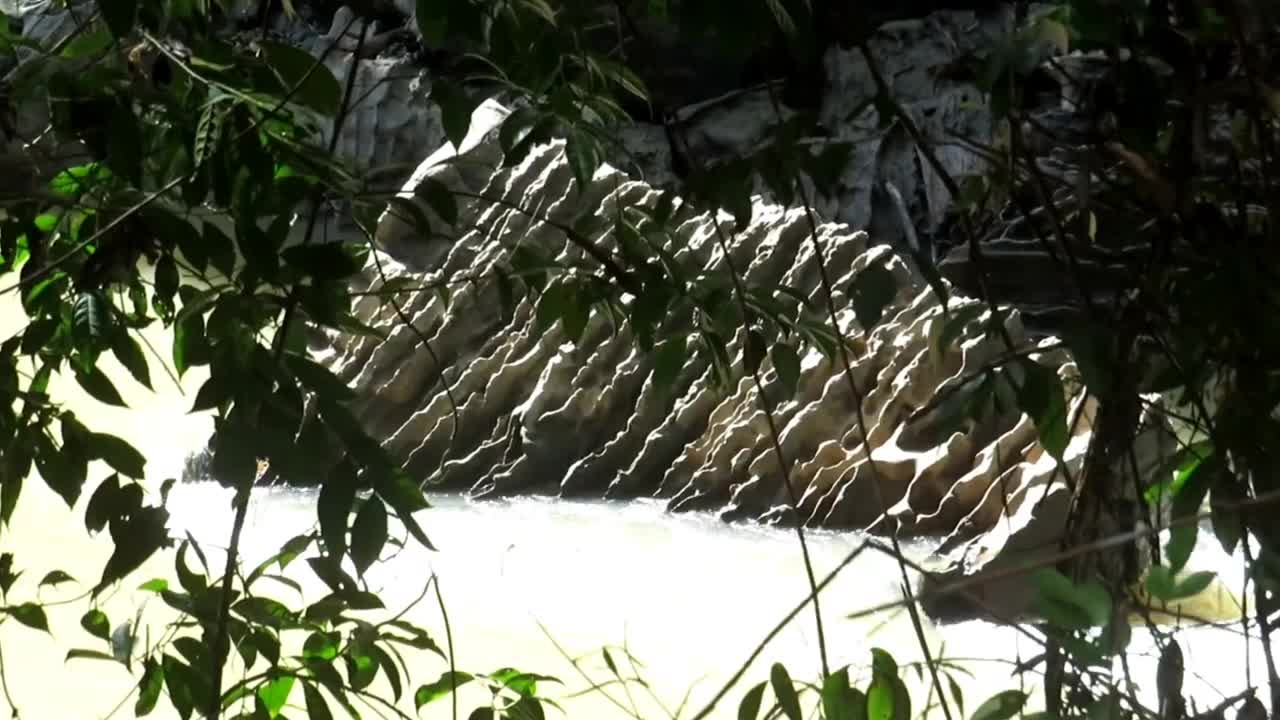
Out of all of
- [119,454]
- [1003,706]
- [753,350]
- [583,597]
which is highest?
[583,597]

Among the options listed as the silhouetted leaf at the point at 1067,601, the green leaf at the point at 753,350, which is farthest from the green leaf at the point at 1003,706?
the green leaf at the point at 753,350

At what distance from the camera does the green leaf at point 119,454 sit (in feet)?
2.24

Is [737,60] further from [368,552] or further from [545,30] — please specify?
[368,552]

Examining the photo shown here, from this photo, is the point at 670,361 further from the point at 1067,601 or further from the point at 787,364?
the point at 1067,601

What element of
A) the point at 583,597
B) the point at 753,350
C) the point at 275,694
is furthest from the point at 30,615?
the point at 583,597

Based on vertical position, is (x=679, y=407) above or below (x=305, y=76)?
above

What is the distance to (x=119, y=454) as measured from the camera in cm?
69

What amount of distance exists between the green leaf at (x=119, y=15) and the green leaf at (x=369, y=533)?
198mm

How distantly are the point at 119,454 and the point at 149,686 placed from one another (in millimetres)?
121

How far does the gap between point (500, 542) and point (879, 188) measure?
11.7 ft

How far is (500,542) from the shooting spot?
105 inches

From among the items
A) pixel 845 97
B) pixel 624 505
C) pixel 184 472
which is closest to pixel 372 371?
pixel 184 472

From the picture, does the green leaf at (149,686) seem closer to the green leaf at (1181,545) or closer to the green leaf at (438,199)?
the green leaf at (438,199)

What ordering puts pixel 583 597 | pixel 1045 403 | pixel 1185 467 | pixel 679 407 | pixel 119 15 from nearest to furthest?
pixel 119 15
pixel 1045 403
pixel 1185 467
pixel 583 597
pixel 679 407
